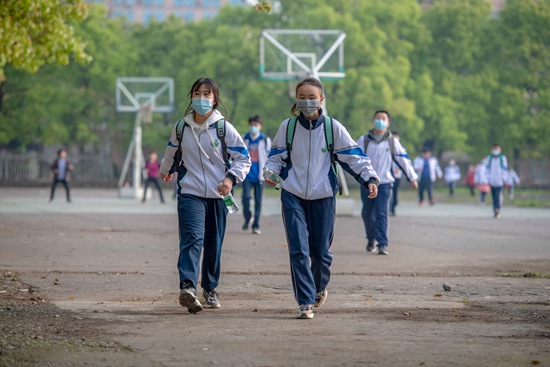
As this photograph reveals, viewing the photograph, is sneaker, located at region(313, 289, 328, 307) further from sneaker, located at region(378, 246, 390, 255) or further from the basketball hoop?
the basketball hoop

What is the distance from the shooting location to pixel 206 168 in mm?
9062

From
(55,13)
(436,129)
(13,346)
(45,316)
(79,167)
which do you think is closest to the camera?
(13,346)

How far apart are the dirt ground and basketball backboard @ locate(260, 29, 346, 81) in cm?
1314

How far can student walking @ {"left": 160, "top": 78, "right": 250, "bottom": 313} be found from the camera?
8.98 meters

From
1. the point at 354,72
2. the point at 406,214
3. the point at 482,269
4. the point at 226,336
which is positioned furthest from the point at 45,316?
the point at 354,72

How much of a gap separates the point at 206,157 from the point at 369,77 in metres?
48.7

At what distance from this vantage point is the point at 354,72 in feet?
187

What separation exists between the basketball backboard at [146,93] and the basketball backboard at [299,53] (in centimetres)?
1502

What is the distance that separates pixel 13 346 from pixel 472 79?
2275 inches

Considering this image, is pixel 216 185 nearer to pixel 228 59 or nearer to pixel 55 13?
pixel 55 13

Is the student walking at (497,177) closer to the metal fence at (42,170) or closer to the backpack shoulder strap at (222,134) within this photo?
the backpack shoulder strap at (222,134)

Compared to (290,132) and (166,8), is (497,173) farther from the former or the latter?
(166,8)

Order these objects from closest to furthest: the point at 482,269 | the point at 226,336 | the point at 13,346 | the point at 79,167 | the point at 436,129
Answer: the point at 13,346
the point at 226,336
the point at 482,269
the point at 436,129
the point at 79,167

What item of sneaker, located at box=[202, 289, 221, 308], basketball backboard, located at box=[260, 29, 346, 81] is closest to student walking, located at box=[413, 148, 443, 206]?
basketball backboard, located at box=[260, 29, 346, 81]
